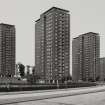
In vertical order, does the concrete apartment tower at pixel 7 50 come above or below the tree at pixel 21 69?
above

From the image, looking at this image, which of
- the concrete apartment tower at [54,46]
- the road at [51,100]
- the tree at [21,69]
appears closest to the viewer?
the road at [51,100]

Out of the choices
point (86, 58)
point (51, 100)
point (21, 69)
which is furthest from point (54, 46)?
point (51, 100)

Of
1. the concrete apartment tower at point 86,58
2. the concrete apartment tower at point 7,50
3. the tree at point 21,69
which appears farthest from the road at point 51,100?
the concrete apartment tower at point 86,58

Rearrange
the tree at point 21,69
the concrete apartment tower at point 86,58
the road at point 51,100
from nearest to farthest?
the road at point 51,100
the tree at point 21,69
the concrete apartment tower at point 86,58

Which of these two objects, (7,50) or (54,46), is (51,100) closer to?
(54,46)

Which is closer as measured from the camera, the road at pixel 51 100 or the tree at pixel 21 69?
the road at pixel 51 100

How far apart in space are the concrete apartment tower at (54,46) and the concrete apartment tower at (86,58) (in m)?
36.7

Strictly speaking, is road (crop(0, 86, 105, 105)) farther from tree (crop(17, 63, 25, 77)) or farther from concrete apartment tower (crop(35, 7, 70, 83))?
tree (crop(17, 63, 25, 77))

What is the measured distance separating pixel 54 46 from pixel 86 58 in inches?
1775

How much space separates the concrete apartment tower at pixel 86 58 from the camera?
141 meters

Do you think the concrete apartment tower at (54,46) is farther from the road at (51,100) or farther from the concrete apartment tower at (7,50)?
the road at (51,100)

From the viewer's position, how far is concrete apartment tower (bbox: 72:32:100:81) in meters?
141

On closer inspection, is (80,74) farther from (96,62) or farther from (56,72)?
(56,72)

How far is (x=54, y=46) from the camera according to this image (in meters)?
107
